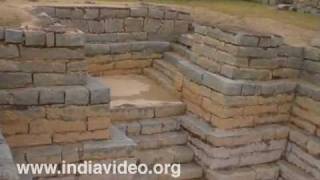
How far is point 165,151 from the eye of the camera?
598 centimetres

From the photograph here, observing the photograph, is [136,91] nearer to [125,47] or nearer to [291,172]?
[125,47]

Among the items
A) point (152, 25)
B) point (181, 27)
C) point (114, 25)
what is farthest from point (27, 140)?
point (181, 27)

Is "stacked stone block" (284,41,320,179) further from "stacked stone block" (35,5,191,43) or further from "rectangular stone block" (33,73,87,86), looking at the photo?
"rectangular stone block" (33,73,87,86)

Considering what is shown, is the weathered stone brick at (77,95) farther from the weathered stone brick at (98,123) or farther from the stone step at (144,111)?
the stone step at (144,111)

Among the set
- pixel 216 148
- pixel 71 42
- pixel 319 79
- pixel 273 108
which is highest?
pixel 71 42

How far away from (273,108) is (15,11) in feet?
12.4

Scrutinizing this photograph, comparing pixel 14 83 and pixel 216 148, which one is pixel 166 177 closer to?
pixel 216 148

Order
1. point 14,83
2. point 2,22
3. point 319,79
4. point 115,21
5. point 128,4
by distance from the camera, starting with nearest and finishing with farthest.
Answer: point 14,83 < point 2,22 < point 319,79 < point 115,21 < point 128,4

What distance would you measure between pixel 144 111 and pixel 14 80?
73.2 inches

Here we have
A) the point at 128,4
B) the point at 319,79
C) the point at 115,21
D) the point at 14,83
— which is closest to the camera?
the point at 14,83

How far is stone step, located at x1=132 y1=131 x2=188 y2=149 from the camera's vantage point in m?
5.90

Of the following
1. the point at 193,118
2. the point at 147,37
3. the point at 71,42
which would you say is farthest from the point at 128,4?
the point at 71,42

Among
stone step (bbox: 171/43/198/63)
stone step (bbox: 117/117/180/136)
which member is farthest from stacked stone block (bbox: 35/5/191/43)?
stone step (bbox: 117/117/180/136)

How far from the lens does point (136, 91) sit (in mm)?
6766
